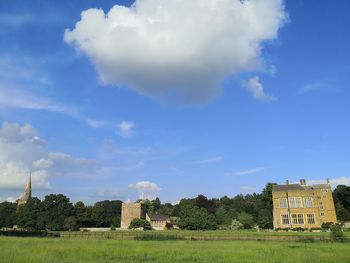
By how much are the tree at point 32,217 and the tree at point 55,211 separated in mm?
1337

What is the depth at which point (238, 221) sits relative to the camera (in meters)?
97.9

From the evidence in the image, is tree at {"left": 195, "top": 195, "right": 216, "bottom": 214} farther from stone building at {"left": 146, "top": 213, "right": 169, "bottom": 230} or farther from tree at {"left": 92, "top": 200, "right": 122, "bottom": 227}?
tree at {"left": 92, "top": 200, "right": 122, "bottom": 227}

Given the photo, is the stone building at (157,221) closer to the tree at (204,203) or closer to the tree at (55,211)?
the tree at (204,203)

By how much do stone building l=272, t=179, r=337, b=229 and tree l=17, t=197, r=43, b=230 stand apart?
57456 mm

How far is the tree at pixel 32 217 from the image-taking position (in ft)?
297

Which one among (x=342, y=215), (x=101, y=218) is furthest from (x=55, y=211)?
(x=342, y=215)

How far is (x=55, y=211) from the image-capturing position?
9044 centimetres

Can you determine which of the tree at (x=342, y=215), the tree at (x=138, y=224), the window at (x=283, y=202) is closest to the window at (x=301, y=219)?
the window at (x=283, y=202)

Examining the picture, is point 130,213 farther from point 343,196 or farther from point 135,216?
point 343,196

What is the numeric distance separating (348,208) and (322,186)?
22.6 m

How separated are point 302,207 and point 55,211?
2340 inches

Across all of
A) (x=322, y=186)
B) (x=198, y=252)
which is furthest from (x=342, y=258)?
(x=322, y=186)

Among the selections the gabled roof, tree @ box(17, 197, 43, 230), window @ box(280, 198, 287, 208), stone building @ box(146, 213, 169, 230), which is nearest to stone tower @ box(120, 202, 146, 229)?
stone building @ box(146, 213, 169, 230)

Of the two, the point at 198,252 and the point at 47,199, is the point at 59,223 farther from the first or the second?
the point at 198,252
